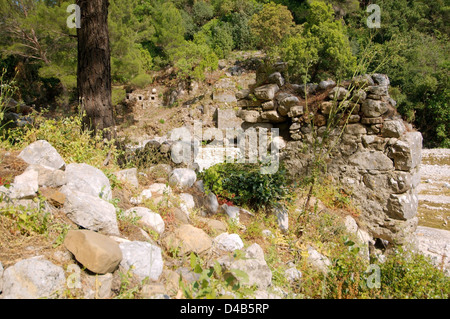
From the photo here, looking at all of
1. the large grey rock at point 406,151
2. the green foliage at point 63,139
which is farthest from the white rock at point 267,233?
the large grey rock at point 406,151

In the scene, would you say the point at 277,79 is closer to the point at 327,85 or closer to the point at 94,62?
the point at 327,85

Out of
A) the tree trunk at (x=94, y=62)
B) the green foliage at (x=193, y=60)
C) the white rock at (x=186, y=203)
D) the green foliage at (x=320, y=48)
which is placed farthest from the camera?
the green foliage at (x=193, y=60)

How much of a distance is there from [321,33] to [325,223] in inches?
529

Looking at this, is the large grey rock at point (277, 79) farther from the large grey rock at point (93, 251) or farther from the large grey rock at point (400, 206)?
the large grey rock at point (93, 251)

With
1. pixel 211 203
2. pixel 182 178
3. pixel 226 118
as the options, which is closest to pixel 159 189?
pixel 182 178

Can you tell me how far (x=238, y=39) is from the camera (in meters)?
21.2

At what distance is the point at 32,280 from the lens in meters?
1.70

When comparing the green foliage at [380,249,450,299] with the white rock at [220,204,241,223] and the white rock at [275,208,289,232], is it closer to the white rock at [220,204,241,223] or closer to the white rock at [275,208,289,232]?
the white rock at [275,208,289,232]

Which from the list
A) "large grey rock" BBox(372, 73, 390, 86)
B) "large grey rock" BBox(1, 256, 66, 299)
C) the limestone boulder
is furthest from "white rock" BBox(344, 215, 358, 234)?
"large grey rock" BBox(1, 256, 66, 299)

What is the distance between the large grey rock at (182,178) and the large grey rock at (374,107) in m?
2.92

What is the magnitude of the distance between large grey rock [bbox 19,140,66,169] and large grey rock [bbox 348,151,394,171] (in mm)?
4185

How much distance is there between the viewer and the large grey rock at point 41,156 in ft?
8.76

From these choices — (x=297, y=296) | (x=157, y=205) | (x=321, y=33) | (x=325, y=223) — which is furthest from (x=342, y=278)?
(x=321, y=33)
